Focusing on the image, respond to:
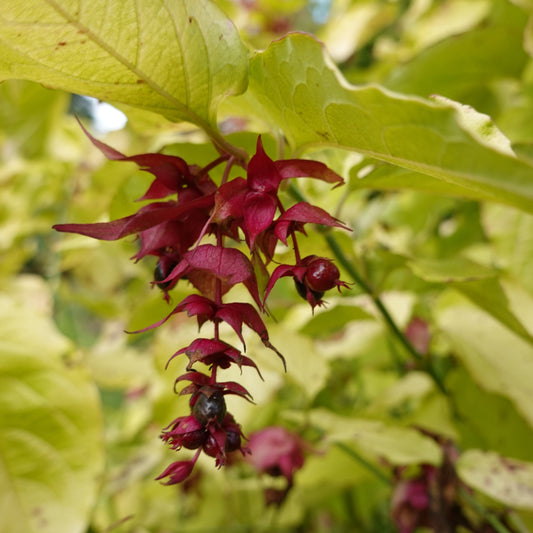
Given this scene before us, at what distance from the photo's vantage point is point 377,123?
295 millimetres

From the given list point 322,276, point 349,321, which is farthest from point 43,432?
point 322,276

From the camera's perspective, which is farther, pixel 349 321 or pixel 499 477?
pixel 349 321

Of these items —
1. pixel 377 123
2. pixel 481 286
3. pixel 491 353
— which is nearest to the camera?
pixel 377 123

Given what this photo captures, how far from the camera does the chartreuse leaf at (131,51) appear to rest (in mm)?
318

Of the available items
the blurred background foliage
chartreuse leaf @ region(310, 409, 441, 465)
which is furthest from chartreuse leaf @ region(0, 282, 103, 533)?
chartreuse leaf @ region(310, 409, 441, 465)

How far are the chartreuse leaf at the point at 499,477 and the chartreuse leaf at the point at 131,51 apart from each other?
1.44 ft

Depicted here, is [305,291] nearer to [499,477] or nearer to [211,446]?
[211,446]

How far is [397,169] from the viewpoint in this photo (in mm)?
448

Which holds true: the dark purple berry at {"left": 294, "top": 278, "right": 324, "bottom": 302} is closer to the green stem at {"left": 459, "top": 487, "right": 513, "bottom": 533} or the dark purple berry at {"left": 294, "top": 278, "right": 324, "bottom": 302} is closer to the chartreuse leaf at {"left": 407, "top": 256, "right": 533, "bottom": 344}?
the chartreuse leaf at {"left": 407, "top": 256, "right": 533, "bottom": 344}

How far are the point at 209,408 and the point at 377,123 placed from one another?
0.18m

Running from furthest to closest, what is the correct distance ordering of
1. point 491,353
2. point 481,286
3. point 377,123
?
point 491,353
point 481,286
point 377,123

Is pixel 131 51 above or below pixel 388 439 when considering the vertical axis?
above

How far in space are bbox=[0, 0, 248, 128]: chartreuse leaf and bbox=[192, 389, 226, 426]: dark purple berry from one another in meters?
0.19

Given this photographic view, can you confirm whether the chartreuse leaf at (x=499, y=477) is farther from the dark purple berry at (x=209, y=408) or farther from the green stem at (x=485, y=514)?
the dark purple berry at (x=209, y=408)
